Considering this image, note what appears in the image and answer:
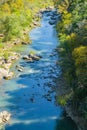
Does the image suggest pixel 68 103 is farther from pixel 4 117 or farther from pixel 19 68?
pixel 19 68

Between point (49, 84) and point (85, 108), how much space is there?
18414 millimetres

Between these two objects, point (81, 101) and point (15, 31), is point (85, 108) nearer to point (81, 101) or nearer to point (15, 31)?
point (81, 101)

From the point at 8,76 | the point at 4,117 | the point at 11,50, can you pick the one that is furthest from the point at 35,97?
the point at 11,50

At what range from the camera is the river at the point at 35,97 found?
46000 millimetres

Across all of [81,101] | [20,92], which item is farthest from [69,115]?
[20,92]

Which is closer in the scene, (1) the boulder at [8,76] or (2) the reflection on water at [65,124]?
(2) the reflection on water at [65,124]

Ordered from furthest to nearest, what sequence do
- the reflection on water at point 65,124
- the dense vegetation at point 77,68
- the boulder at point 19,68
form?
the boulder at point 19,68
the reflection on water at point 65,124
the dense vegetation at point 77,68

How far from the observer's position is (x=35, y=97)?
53344 millimetres

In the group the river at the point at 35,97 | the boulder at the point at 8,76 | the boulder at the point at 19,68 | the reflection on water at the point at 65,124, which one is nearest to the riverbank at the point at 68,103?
the reflection on water at the point at 65,124

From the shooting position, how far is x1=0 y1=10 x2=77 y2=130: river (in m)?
46.0

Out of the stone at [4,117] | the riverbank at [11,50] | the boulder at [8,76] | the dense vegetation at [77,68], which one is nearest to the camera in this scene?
the dense vegetation at [77,68]

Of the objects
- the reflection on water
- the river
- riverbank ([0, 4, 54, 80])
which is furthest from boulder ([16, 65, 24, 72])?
the reflection on water

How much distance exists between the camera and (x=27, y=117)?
4753 cm

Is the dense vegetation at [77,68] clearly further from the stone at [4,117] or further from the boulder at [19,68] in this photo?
the boulder at [19,68]
